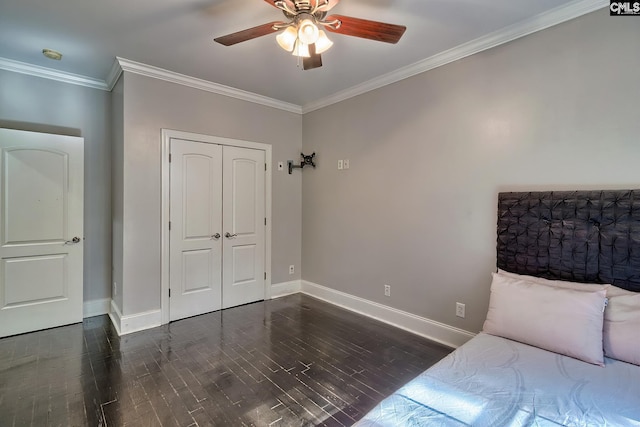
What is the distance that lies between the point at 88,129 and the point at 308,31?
3216 millimetres

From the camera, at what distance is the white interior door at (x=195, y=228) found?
3.52 metres

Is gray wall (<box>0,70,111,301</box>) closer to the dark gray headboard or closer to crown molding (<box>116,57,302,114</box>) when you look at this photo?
crown molding (<box>116,57,302,114</box>)

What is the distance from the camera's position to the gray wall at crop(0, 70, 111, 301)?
10.8ft

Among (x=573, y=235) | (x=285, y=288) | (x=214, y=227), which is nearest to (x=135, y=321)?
(x=214, y=227)

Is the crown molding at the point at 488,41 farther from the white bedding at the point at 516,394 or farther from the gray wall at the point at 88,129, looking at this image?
the gray wall at the point at 88,129

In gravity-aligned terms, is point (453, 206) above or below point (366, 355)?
above

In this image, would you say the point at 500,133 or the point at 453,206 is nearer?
the point at 500,133

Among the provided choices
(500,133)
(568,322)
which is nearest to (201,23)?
(500,133)

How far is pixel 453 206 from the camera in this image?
293 centimetres

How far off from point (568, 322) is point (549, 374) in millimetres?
386

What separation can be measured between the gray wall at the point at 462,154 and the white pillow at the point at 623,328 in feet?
2.49

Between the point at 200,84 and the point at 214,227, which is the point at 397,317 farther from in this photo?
the point at 200,84

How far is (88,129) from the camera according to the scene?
362 cm

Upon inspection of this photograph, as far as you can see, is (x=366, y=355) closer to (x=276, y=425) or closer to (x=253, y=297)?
(x=276, y=425)
